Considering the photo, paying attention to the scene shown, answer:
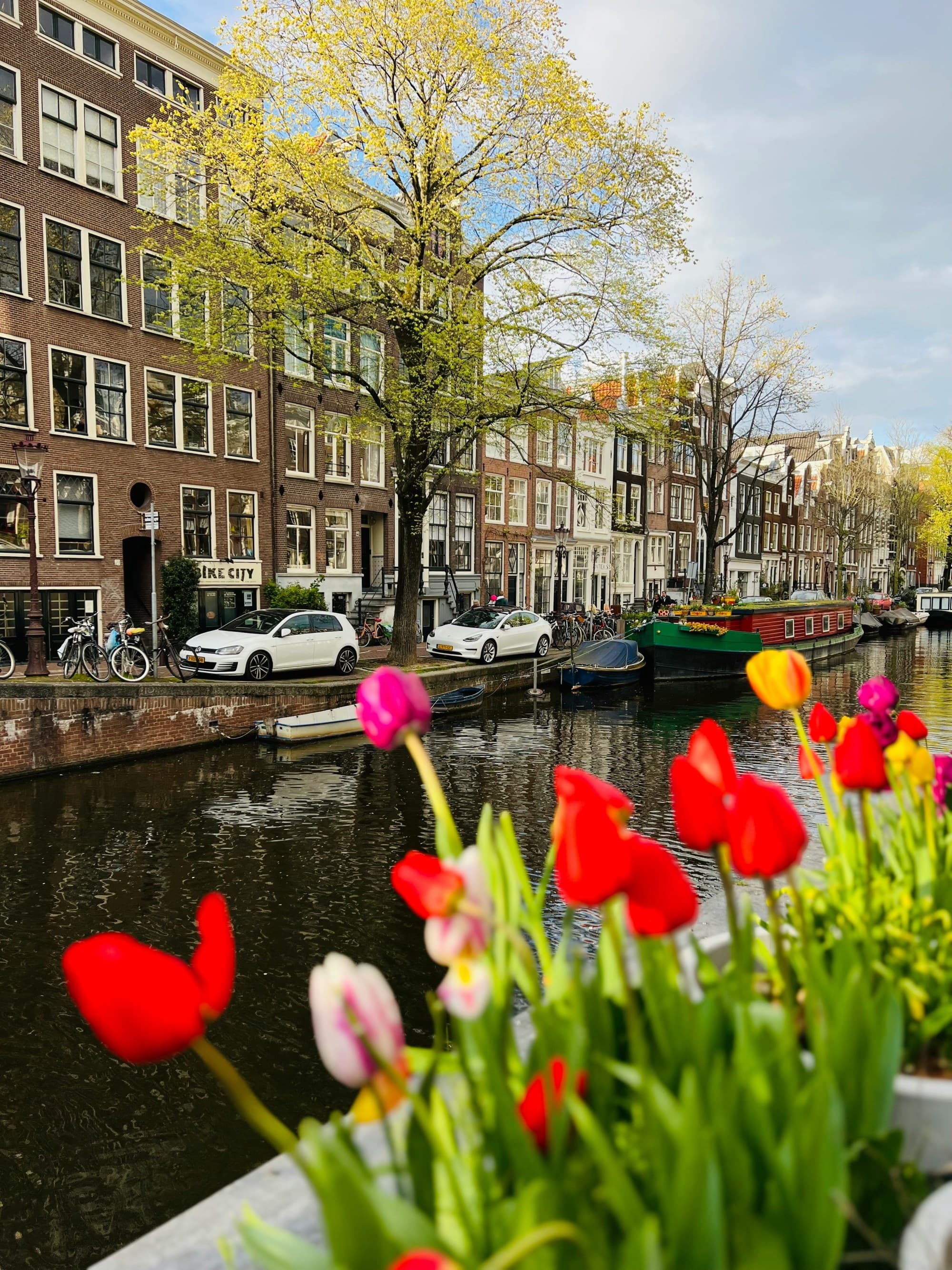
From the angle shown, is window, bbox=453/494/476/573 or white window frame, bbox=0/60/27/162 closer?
white window frame, bbox=0/60/27/162

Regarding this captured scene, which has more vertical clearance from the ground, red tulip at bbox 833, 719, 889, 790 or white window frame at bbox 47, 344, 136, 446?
white window frame at bbox 47, 344, 136, 446

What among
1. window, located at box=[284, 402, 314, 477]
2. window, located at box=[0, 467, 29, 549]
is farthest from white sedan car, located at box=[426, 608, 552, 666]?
window, located at box=[0, 467, 29, 549]

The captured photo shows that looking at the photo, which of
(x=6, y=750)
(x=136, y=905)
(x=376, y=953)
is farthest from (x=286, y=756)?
(x=376, y=953)

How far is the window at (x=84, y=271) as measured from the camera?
1870 centimetres

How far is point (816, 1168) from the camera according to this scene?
0.91m

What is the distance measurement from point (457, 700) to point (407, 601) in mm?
2986

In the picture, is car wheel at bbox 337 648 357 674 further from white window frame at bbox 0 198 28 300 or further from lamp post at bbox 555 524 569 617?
lamp post at bbox 555 524 569 617

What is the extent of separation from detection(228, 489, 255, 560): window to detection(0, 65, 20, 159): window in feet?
27.4

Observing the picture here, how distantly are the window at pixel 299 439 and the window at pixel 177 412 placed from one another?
8.71 ft

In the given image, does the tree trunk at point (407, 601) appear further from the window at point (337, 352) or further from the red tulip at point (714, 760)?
the red tulip at point (714, 760)

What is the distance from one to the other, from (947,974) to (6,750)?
12.0 meters

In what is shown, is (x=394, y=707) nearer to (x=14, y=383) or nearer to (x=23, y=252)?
(x=14, y=383)

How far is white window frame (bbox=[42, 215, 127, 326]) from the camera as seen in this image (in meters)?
18.5

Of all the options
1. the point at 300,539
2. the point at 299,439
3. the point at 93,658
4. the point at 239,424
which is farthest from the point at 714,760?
the point at 299,439
